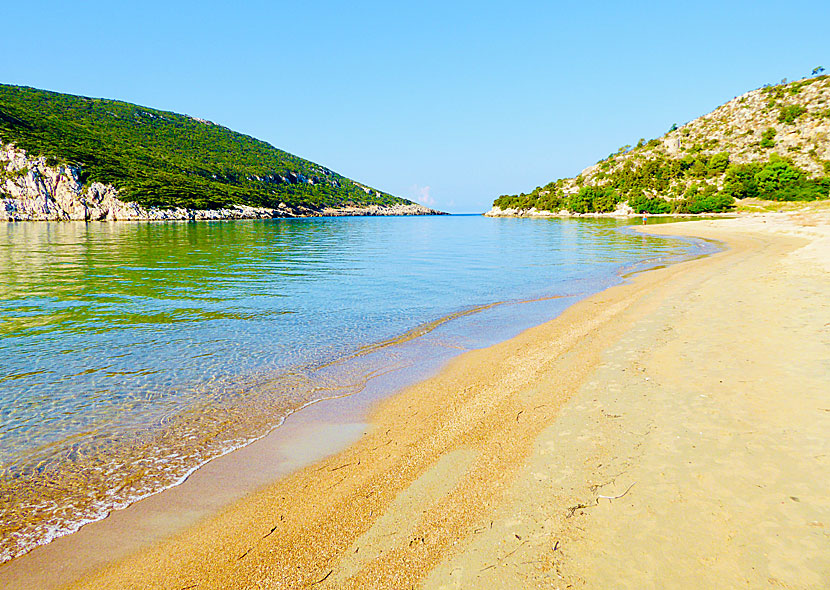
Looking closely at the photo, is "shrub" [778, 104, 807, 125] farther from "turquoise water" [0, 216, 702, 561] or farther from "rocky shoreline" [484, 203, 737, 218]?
"turquoise water" [0, 216, 702, 561]

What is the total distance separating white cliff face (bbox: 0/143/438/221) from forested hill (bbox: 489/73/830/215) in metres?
145

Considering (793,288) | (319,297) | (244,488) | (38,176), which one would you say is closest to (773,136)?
(793,288)

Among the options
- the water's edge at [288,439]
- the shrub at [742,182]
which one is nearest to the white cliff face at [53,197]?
the water's edge at [288,439]

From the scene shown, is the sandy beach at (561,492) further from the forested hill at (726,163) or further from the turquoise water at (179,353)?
the forested hill at (726,163)

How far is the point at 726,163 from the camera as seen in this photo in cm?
12656

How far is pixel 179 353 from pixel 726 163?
159107 mm

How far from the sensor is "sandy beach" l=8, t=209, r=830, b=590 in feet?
11.6

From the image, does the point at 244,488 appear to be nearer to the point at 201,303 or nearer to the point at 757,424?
the point at 757,424

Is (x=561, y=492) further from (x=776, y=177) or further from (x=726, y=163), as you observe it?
(x=726, y=163)

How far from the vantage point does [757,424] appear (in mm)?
5664

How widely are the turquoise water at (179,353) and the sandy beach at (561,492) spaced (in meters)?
1.76

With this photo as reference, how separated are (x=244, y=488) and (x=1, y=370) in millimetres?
7747

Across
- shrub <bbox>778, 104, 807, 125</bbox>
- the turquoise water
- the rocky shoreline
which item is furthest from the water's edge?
shrub <bbox>778, 104, 807, 125</bbox>

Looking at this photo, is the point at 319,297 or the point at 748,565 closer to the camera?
the point at 748,565
